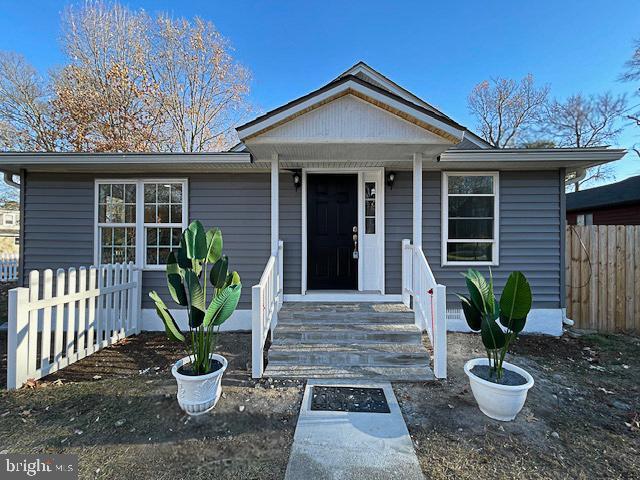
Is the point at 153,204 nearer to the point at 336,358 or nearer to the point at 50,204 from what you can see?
the point at 50,204

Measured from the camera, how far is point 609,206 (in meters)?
11.1

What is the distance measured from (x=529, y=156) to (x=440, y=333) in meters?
3.29

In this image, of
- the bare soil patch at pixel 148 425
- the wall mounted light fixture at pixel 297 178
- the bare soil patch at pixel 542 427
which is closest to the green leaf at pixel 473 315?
the bare soil patch at pixel 542 427

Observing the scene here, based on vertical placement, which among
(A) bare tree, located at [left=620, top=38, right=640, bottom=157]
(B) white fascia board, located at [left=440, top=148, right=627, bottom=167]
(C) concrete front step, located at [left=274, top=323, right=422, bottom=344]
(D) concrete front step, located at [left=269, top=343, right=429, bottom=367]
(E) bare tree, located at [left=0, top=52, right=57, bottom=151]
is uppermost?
(A) bare tree, located at [left=620, top=38, right=640, bottom=157]

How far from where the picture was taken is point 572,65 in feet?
34.7

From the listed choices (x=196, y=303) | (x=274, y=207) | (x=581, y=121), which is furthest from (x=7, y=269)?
(x=581, y=121)

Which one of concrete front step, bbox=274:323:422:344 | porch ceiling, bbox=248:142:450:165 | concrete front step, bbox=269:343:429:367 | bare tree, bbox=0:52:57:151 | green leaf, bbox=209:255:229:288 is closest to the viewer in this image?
green leaf, bbox=209:255:229:288

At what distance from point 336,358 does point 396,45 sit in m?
10.5

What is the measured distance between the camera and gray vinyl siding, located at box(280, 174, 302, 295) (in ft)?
16.7

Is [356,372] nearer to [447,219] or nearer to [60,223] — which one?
[447,219]

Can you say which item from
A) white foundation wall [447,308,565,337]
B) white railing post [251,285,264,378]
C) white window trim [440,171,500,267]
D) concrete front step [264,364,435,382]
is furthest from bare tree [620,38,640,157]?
white railing post [251,285,264,378]

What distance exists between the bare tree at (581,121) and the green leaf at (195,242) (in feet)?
71.3

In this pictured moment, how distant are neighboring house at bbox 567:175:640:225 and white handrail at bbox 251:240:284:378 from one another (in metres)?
12.6

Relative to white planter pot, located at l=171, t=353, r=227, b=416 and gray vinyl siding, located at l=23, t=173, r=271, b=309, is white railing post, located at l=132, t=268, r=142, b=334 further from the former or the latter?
white planter pot, located at l=171, t=353, r=227, b=416
